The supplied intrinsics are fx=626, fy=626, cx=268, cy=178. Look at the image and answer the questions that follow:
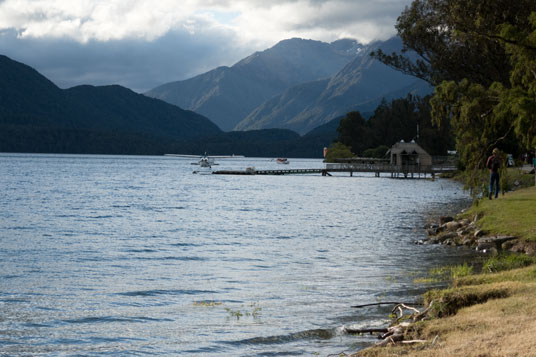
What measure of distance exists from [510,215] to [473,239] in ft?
8.27

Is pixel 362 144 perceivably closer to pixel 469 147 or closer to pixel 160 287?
pixel 469 147

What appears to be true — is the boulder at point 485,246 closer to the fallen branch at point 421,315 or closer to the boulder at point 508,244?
the boulder at point 508,244

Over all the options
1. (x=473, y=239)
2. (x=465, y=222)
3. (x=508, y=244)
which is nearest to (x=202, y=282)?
(x=508, y=244)

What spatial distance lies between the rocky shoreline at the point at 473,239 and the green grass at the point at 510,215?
36 centimetres

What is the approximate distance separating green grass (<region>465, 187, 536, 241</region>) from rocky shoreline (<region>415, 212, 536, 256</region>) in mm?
360

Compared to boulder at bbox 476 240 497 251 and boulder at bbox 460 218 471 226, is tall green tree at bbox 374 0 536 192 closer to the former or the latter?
boulder at bbox 460 218 471 226

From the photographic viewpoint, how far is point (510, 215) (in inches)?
1083

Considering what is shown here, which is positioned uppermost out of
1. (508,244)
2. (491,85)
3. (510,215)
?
Result: (491,85)

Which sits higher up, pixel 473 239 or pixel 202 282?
pixel 473 239

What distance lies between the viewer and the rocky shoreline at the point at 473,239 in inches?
880

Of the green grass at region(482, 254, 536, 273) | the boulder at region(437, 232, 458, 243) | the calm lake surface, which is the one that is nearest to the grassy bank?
the calm lake surface

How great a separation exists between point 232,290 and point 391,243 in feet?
43.0

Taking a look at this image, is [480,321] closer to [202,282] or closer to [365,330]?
[365,330]

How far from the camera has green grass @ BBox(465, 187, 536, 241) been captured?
2419 cm
